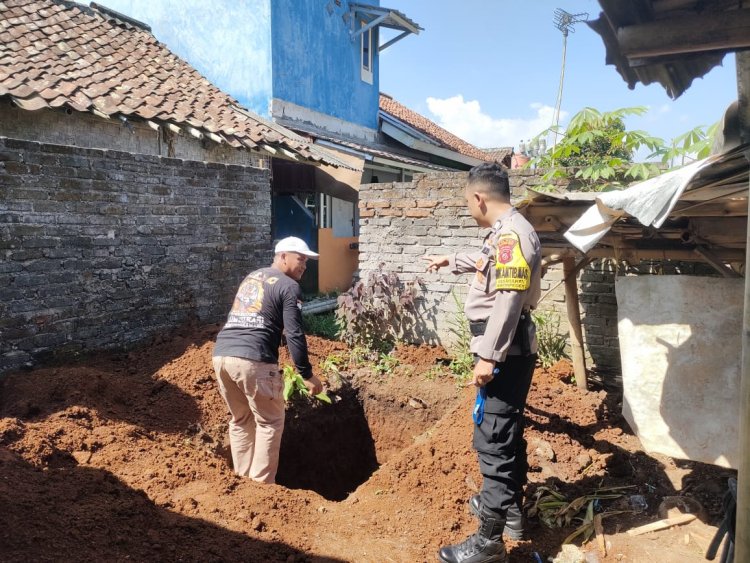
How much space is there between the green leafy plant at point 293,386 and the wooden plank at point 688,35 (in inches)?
141

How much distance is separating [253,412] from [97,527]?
1431mm

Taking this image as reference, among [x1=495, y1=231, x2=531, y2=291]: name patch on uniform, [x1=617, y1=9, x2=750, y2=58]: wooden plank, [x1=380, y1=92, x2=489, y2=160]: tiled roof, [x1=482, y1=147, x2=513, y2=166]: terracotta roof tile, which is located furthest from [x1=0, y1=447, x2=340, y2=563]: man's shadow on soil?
[x1=482, y1=147, x2=513, y2=166]: terracotta roof tile

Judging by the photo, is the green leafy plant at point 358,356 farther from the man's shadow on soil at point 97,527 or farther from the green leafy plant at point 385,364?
the man's shadow on soil at point 97,527

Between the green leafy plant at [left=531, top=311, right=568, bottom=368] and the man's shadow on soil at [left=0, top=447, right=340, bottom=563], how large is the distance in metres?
3.24

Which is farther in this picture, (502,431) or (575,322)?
(575,322)

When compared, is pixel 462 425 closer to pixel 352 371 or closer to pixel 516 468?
pixel 516 468

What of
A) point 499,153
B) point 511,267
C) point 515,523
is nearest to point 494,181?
point 511,267

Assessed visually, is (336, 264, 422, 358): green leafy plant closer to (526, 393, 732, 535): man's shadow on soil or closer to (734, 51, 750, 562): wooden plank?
(526, 393, 732, 535): man's shadow on soil

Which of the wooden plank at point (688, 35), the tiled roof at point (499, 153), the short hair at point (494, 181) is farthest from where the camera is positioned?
the tiled roof at point (499, 153)

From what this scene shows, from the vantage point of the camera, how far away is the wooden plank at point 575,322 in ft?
14.9

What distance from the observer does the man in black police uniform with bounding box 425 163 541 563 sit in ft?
8.23

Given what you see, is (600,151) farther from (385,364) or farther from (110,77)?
(110,77)

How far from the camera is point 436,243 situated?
235 inches

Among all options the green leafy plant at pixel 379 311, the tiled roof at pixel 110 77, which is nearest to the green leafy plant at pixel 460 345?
the green leafy plant at pixel 379 311
